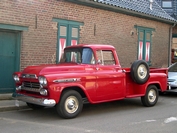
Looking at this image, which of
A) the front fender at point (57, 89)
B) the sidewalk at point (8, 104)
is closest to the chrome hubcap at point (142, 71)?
the front fender at point (57, 89)

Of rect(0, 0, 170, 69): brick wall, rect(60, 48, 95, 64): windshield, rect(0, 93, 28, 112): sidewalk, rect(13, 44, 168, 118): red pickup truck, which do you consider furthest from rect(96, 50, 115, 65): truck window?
rect(0, 0, 170, 69): brick wall

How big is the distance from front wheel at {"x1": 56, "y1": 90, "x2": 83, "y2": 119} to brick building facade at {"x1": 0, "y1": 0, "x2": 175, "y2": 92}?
3857 mm

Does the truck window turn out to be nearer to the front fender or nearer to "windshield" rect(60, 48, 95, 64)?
"windshield" rect(60, 48, 95, 64)

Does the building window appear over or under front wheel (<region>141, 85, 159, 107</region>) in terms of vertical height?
over

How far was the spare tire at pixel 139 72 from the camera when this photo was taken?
7749 millimetres

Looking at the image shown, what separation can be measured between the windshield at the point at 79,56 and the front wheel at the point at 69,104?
105cm

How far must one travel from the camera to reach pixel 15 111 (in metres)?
7.72

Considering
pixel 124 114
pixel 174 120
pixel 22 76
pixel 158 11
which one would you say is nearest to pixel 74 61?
pixel 22 76

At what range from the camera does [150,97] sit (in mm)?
8648

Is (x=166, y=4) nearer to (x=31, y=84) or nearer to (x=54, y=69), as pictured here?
(x=54, y=69)

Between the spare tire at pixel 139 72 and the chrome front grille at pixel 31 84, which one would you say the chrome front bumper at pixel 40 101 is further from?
the spare tire at pixel 139 72

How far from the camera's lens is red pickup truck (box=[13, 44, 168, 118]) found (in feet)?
21.0

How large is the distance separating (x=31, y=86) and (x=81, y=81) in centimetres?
128

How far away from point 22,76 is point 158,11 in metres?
11.9
